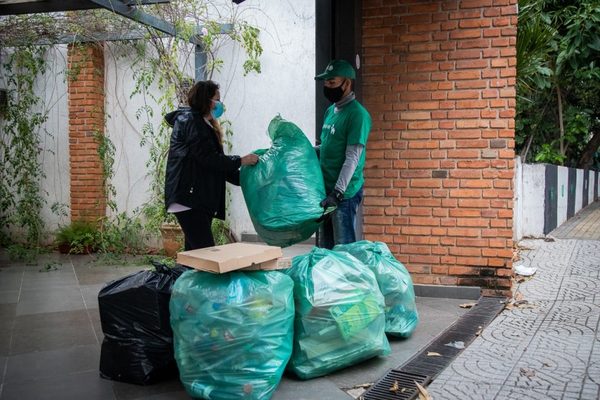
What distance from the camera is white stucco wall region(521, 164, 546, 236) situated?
8.63 m

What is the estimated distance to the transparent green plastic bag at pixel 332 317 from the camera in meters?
3.05

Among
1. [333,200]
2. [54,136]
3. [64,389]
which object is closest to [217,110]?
[333,200]

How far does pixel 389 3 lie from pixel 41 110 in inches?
225

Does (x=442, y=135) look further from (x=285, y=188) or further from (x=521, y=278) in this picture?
(x=285, y=188)

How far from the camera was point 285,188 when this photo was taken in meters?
3.50

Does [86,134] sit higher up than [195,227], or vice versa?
[86,134]

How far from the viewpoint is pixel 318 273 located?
316cm

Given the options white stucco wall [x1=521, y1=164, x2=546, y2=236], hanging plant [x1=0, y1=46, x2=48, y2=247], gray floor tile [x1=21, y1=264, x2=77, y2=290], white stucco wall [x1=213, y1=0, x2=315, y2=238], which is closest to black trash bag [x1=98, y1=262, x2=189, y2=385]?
gray floor tile [x1=21, y1=264, x2=77, y2=290]

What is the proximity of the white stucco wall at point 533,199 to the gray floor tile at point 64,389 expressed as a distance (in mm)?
7015

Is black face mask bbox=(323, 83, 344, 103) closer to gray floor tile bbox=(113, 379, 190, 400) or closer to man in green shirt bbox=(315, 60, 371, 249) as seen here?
man in green shirt bbox=(315, 60, 371, 249)

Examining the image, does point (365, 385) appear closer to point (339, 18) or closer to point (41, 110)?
point (339, 18)

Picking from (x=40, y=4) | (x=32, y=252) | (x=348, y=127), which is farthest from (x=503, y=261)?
(x=32, y=252)

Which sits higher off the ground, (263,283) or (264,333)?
(263,283)

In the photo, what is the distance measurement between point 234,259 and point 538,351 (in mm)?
2108
